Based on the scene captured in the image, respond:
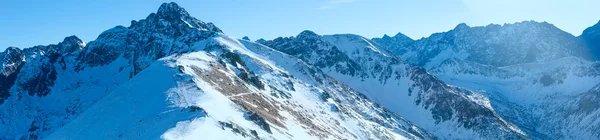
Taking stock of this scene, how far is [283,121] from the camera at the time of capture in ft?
395

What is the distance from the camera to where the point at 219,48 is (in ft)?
653

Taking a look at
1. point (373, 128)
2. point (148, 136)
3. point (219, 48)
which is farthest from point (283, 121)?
point (219, 48)

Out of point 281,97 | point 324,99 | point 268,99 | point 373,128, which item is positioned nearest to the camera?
point 268,99

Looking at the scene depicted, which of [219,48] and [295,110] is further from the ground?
[219,48]

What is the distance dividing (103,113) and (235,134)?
31051 millimetres

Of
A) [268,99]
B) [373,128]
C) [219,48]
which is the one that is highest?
[219,48]

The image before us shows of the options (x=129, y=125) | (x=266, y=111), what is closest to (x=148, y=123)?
(x=129, y=125)

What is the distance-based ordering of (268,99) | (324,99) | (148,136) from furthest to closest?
(324,99) < (268,99) < (148,136)

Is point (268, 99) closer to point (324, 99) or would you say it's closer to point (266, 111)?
point (266, 111)

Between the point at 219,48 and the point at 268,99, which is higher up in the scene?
the point at 219,48

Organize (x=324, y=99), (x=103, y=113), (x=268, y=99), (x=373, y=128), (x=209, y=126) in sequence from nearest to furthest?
(x=209, y=126) → (x=103, y=113) → (x=268, y=99) → (x=373, y=128) → (x=324, y=99)

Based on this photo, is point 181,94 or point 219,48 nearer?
point 181,94

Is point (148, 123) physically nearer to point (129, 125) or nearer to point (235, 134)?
point (129, 125)

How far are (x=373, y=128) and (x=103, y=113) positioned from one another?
98927mm
